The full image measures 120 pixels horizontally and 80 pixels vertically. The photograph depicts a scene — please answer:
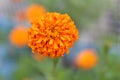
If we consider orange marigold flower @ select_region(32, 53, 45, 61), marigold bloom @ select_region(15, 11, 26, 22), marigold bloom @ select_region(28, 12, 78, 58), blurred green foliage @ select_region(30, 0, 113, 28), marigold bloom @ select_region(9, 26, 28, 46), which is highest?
blurred green foliage @ select_region(30, 0, 113, 28)

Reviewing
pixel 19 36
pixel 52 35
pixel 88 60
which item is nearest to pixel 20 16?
pixel 19 36

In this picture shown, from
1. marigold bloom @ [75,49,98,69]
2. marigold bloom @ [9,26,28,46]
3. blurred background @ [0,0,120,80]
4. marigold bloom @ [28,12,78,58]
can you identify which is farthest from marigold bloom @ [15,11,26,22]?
marigold bloom @ [28,12,78,58]

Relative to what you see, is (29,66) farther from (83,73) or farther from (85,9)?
(85,9)

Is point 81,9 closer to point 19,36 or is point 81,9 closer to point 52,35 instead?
point 19,36

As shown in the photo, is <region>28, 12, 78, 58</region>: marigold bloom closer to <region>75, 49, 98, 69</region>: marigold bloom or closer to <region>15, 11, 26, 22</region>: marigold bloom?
<region>75, 49, 98, 69</region>: marigold bloom

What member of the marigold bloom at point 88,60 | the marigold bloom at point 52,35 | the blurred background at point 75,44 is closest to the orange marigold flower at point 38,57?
the blurred background at point 75,44

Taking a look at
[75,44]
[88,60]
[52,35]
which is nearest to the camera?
[52,35]

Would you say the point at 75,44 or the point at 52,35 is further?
the point at 75,44
